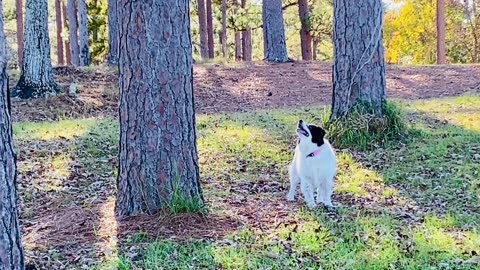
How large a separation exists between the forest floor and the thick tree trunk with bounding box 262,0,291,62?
6152 mm

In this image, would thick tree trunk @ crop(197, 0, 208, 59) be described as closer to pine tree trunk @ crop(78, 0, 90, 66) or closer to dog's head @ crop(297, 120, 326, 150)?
pine tree trunk @ crop(78, 0, 90, 66)

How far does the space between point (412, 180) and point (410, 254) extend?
194 cm

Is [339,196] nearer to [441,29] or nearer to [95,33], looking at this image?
[95,33]

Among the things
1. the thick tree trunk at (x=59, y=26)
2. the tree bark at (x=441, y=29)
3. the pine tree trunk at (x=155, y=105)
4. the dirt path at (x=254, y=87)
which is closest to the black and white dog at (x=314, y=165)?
the pine tree trunk at (x=155, y=105)

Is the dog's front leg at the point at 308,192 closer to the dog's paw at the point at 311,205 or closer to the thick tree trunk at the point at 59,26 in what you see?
the dog's paw at the point at 311,205

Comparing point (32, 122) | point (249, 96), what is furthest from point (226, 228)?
point (249, 96)

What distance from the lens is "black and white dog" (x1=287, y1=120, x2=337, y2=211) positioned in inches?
178

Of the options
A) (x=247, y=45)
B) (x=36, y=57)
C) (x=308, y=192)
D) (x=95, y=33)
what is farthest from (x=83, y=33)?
(x=308, y=192)

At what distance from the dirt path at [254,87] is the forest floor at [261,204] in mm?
947

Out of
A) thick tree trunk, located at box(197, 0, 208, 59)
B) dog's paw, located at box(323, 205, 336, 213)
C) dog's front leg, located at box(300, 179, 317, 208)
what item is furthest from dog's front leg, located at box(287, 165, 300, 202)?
thick tree trunk, located at box(197, 0, 208, 59)

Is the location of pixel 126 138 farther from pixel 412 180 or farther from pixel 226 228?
pixel 412 180

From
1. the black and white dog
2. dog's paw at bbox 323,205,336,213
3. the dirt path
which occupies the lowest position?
dog's paw at bbox 323,205,336,213

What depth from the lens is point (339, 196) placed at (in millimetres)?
5039

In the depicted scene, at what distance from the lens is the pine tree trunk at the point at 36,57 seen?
1024 cm
